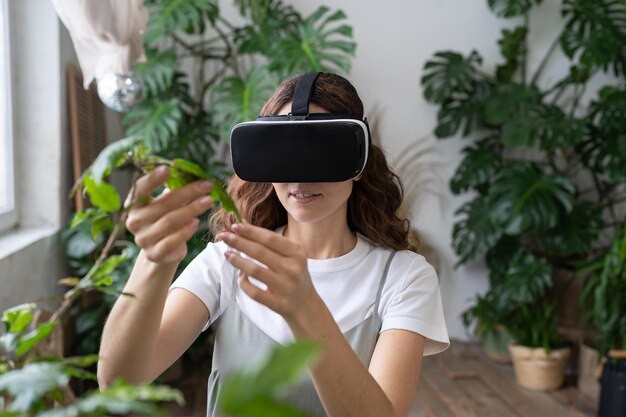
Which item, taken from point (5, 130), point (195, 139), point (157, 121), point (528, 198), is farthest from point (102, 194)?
point (528, 198)

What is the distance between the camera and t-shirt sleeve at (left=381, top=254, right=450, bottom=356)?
1203 millimetres

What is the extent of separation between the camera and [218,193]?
2.41ft

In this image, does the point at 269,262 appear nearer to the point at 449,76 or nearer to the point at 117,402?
the point at 117,402

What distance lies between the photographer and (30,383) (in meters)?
0.45

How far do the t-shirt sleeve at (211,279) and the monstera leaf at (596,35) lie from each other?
2.53 m

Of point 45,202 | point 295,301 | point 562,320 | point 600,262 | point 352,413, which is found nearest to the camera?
point 295,301

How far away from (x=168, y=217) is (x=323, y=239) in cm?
63

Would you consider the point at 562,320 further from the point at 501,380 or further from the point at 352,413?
the point at 352,413

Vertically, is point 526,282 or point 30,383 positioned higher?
point 30,383

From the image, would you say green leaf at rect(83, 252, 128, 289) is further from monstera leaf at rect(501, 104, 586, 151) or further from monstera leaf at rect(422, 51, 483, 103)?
monstera leaf at rect(422, 51, 483, 103)

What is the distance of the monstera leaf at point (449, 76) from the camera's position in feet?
11.9

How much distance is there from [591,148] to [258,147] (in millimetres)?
2818

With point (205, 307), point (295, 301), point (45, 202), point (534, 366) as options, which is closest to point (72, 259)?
point (45, 202)

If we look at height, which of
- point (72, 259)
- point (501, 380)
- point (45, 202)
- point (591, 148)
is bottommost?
point (501, 380)
